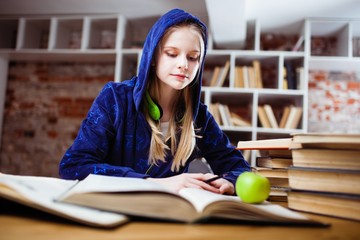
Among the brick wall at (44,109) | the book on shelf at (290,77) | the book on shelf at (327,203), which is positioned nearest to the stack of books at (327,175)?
the book on shelf at (327,203)

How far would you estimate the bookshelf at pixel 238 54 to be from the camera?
335 centimetres

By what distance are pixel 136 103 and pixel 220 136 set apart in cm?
41

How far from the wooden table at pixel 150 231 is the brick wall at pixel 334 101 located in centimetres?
361

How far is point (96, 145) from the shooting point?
1052mm

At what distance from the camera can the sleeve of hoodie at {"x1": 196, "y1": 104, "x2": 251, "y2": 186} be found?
125 cm

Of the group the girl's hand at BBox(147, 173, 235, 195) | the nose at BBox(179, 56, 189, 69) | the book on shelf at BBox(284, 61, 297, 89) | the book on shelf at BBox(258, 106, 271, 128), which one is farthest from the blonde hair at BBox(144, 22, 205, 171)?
the book on shelf at BBox(284, 61, 297, 89)

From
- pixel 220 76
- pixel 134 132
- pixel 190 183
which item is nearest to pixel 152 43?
pixel 134 132

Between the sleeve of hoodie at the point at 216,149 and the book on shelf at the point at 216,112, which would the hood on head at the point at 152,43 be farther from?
the book on shelf at the point at 216,112

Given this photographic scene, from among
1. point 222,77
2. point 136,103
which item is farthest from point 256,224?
point 222,77

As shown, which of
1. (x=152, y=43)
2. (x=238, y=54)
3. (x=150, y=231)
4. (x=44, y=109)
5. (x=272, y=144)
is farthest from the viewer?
(x=44, y=109)

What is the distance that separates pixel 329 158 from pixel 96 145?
29.3 inches

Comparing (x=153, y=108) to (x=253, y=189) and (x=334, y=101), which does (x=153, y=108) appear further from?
(x=334, y=101)

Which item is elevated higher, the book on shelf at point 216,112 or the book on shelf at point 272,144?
the book on shelf at point 216,112

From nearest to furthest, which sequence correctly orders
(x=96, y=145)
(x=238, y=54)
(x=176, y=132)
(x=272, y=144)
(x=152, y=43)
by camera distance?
(x=272, y=144)
(x=96, y=145)
(x=152, y=43)
(x=176, y=132)
(x=238, y=54)
